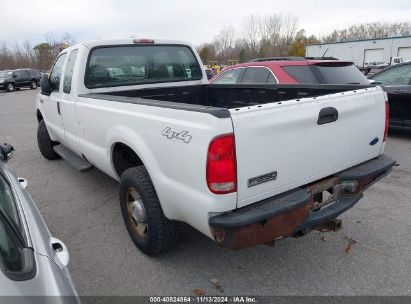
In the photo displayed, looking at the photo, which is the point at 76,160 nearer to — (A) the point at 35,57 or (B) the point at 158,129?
(B) the point at 158,129

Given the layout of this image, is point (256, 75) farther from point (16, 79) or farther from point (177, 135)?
point (16, 79)

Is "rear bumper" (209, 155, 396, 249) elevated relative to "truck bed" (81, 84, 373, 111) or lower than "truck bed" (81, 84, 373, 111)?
lower

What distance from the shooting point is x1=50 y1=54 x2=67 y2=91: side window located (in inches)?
191

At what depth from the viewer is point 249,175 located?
219 cm

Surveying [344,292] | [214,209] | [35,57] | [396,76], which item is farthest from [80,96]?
[35,57]

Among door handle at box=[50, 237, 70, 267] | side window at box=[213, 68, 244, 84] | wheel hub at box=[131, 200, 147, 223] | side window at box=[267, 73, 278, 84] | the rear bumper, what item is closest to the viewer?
door handle at box=[50, 237, 70, 267]

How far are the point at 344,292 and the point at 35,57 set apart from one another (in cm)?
A: 6422

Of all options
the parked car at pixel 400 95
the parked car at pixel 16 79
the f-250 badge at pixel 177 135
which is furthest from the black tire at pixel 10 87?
the f-250 badge at pixel 177 135

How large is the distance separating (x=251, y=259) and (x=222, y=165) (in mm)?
1343

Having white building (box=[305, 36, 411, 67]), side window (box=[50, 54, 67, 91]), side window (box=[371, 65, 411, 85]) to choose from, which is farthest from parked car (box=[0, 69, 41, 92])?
white building (box=[305, 36, 411, 67])

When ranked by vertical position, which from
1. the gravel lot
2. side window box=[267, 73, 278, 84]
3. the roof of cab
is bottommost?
the gravel lot

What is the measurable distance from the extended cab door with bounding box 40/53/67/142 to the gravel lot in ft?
3.99

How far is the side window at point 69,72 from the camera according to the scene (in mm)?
4332

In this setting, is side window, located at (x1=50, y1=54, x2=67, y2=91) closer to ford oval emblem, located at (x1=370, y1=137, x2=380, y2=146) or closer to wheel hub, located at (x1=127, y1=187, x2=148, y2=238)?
wheel hub, located at (x1=127, y1=187, x2=148, y2=238)
